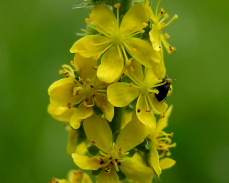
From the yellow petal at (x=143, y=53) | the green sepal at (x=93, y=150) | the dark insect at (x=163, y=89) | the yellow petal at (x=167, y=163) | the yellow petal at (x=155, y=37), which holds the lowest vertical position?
the yellow petal at (x=167, y=163)

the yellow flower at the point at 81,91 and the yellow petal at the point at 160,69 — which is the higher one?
the yellow petal at the point at 160,69

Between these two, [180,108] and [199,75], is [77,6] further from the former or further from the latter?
[199,75]

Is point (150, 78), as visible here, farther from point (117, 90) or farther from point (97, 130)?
point (97, 130)

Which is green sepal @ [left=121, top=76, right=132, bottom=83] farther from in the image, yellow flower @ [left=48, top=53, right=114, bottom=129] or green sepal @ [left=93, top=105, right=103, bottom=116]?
green sepal @ [left=93, top=105, right=103, bottom=116]

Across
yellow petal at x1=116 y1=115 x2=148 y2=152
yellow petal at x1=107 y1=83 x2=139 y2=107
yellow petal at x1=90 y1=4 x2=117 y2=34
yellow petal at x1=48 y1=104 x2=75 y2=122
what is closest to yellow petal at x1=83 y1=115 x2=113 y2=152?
yellow petal at x1=116 y1=115 x2=148 y2=152

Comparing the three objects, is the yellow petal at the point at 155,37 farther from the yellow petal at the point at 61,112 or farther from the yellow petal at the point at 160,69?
the yellow petal at the point at 61,112

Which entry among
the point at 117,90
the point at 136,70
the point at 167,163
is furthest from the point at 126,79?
the point at 167,163

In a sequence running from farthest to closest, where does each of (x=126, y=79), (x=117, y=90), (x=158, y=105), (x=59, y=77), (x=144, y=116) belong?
(x=59, y=77), (x=158, y=105), (x=126, y=79), (x=144, y=116), (x=117, y=90)

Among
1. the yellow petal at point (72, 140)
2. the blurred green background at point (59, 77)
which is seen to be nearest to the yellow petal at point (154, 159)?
the yellow petal at point (72, 140)

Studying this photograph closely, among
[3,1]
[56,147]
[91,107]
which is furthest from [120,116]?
[3,1]
